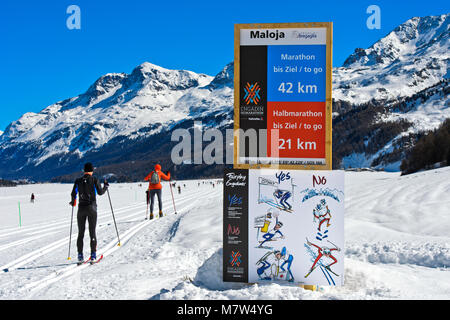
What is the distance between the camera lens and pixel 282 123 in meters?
5.04

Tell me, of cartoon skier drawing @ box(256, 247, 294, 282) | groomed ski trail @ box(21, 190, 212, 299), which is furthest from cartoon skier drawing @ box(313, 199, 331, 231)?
groomed ski trail @ box(21, 190, 212, 299)

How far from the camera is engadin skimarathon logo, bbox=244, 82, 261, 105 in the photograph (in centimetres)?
508

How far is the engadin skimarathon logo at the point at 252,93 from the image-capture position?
5.08 m

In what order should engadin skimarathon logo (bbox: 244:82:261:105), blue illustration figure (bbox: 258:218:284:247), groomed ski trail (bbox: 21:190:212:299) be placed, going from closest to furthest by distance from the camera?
blue illustration figure (bbox: 258:218:284:247) → engadin skimarathon logo (bbox: 244:82:261:105) → groomed ski trail (bbox: 21:190:212:299)

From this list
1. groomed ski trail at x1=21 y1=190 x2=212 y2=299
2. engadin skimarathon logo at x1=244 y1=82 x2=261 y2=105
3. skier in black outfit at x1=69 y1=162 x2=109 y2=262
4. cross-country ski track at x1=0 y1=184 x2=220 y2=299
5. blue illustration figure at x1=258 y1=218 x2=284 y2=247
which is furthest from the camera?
skier in black outfit at x1=69 y1=162 x2=109 y2=262

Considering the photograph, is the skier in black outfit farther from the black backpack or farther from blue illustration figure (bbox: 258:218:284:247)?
blue illustration figure (bbox: 258:218:284:247)

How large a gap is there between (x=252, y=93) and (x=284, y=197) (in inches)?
59.4

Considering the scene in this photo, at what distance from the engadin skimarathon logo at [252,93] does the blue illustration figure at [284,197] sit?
4.22 feet

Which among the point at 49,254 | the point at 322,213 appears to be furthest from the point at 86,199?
the point at 322,213

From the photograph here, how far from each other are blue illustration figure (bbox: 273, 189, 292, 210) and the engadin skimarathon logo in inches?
50.7

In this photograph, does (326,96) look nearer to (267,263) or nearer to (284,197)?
(284,197)

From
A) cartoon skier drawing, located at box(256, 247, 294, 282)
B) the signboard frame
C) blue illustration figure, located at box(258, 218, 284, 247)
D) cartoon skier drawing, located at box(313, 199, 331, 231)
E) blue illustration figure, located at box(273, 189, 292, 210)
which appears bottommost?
cartoon skier drawing, located at box(256, 247, 294, 282)

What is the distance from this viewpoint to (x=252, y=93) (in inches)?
200
